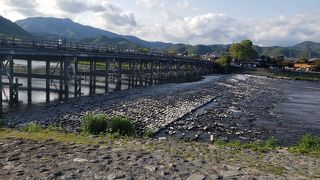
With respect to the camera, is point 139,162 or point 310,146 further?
point 310,146

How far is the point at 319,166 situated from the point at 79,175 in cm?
680

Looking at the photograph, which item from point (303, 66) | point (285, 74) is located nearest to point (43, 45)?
point (285, 74)

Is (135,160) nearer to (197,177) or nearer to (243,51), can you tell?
(197,177)

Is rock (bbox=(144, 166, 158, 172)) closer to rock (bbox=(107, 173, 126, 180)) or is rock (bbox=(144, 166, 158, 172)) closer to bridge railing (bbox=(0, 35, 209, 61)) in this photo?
rock (bbox=(107, 173, 126, 180))

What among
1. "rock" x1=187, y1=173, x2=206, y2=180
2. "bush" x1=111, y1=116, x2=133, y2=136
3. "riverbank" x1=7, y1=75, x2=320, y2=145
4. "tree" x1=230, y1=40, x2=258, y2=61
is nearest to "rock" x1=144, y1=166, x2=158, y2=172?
"rock" x1=187, y1=173, x2=206, y2=180

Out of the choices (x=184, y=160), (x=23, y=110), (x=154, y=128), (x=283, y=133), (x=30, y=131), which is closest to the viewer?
(x=184, y=160)

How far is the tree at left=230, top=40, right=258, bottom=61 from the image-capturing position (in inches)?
5763

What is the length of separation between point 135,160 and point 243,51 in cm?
14158

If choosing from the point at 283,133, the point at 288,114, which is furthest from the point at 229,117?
the point at 288,114

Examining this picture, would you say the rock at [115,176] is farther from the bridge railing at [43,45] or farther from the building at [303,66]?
the building at [303,66]

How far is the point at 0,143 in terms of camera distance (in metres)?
11.1

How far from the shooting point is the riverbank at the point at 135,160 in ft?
28.4

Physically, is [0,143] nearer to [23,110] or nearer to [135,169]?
[135,169]

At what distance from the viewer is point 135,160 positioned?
9773 mm
